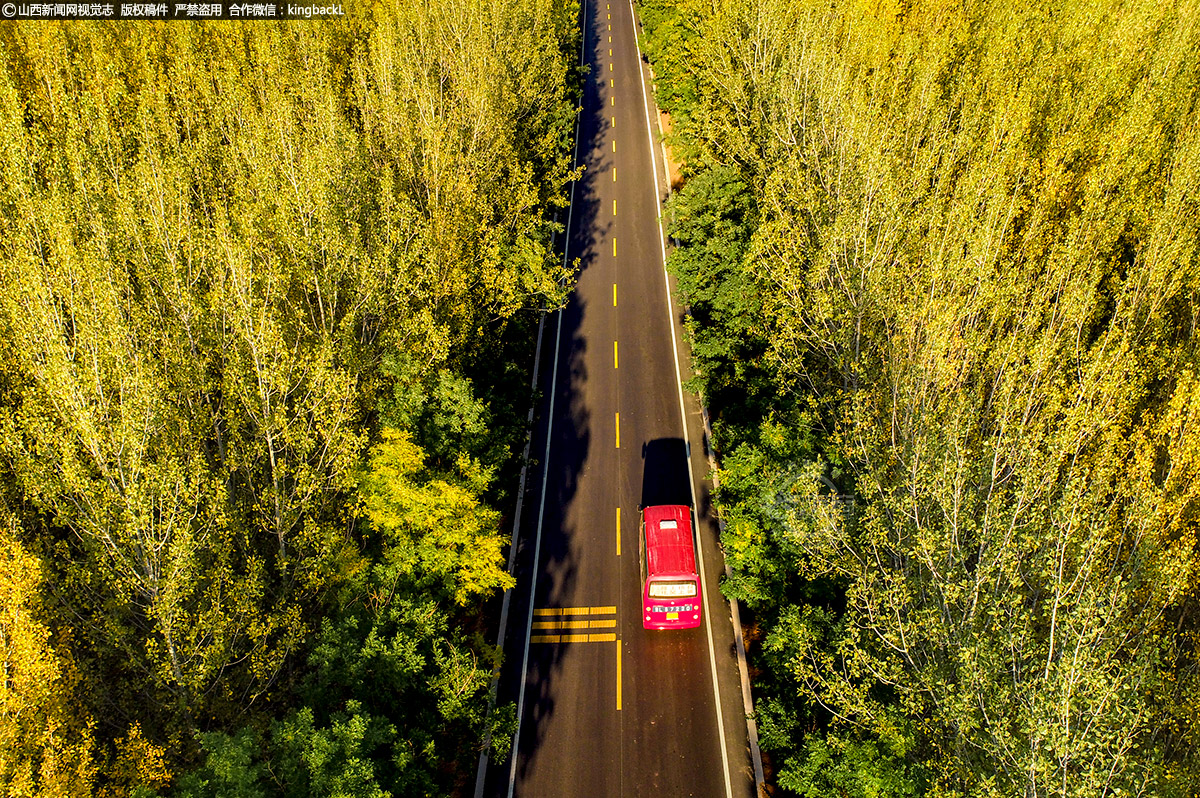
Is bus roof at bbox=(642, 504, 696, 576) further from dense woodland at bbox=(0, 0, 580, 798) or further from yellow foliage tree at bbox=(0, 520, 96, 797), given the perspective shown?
yellow foliage tree at bbox=(0, 520, 96, 797)

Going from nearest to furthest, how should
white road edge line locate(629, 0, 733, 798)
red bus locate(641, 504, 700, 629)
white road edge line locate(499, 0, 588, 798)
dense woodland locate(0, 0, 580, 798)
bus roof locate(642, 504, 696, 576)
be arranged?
dense woodland locate(0, 0, 580, 798) < white road edge line locate(499, 0, 588, 798) < white road edge line locate(629, 0, 733, 798) < red bus locate(641, 504, 700, 629) < bus roof locate(642, 504, 696, 576)

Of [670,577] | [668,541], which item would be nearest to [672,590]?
[670,577]

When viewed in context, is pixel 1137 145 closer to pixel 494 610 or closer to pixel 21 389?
pixel 494 610

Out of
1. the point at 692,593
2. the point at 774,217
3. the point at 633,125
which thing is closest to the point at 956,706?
the point at 692,593

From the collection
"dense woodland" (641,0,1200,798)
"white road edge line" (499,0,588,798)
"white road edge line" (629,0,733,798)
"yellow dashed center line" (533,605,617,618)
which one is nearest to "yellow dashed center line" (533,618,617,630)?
"yellow dashed center line" (533,605,617,618)

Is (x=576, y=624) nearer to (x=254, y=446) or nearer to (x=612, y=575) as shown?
(x=612, y=575)

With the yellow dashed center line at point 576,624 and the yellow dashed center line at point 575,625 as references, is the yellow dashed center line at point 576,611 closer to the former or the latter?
the yellow dashed center line at point 575,625

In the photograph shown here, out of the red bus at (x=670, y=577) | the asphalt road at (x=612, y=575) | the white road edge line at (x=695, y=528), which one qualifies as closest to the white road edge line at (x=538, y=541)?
the asphalt road at (x=612, y=575)
